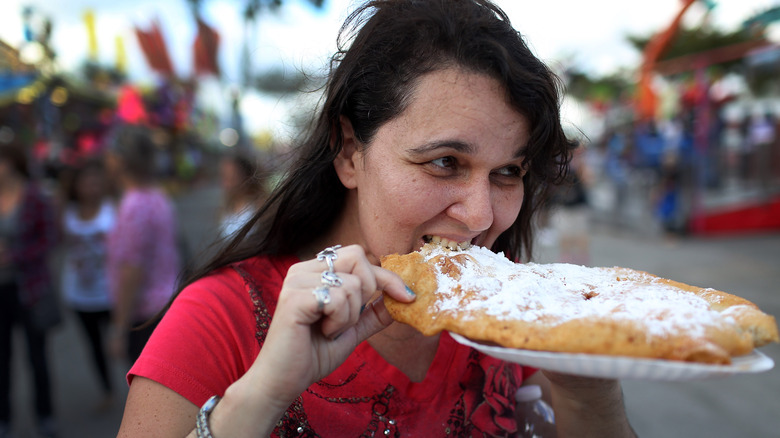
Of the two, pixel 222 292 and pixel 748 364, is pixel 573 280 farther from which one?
pixel 222 292

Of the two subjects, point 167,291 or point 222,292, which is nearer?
point 222,292

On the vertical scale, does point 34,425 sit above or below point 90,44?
below

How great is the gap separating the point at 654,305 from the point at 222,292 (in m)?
1.16

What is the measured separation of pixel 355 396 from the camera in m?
1.45

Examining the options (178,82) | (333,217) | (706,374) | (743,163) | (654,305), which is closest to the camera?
(706,374)

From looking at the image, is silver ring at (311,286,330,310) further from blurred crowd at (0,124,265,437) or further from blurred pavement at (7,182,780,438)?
blurred crowd at (0,124,265,437)

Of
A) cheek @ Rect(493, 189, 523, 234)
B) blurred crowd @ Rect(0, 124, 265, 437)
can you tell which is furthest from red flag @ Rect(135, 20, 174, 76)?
cheek @ Rect(493, 189, 523, 234)

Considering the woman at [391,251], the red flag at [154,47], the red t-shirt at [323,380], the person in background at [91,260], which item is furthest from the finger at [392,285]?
the red flag at [154,47]

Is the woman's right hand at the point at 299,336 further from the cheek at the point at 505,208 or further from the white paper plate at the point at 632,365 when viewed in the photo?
the cheek at the point at 505,208

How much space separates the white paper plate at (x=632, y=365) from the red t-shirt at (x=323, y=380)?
1.74 feet

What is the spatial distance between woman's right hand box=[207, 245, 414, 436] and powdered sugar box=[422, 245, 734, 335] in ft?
0.79

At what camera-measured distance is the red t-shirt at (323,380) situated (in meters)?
1.33

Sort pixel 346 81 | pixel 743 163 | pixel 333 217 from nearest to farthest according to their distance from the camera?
pixel 346 81, pixel 333 217, pixel 743 163

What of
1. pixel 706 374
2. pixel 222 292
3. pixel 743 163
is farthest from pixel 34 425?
pixel 743 163
